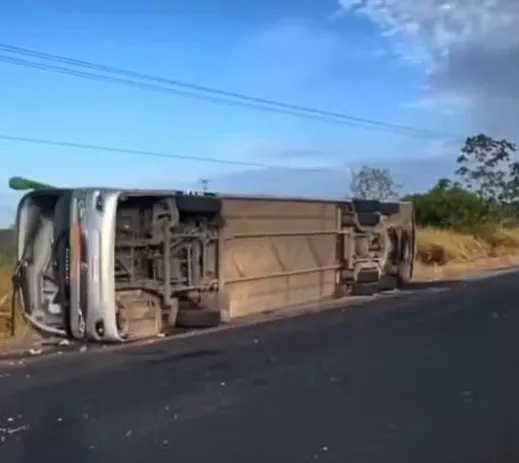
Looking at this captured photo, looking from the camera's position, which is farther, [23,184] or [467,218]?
[467,218]

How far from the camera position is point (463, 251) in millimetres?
46156

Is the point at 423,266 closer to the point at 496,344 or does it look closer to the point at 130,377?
the point at 496,344

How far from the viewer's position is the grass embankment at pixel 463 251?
3947 centimetres

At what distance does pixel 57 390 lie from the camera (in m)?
10.2

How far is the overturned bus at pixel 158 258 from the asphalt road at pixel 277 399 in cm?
121

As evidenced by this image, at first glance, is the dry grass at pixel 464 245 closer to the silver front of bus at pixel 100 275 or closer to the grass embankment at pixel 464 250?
the grass embankment at pixel 464 250

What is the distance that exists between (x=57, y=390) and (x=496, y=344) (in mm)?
6449

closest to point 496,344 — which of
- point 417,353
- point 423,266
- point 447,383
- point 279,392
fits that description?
point 417,353

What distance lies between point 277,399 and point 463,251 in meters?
37.8

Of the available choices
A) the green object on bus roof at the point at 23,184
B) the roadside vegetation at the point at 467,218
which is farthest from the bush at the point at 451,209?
the green object on bus roof at the point at 23,184

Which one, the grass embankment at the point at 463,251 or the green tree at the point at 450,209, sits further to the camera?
the green tree at the point at 450,209

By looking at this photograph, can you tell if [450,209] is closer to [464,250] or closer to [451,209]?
[451,209]

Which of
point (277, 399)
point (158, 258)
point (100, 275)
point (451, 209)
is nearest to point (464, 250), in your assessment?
point (451, 209)

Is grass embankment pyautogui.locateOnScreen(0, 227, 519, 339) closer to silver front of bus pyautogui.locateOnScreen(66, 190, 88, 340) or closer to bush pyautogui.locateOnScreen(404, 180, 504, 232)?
bush pyautogui.locateOnScreen(404, 180, 504, 232)
